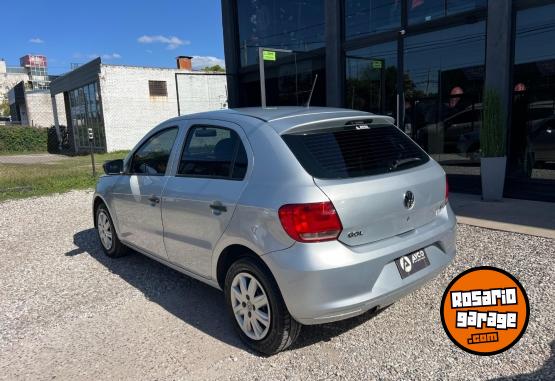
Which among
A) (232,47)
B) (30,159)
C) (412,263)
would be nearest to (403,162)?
(412,263)

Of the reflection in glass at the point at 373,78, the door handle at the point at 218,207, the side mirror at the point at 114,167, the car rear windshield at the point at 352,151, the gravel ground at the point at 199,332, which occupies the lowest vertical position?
the gravel ground at the point at 199,332

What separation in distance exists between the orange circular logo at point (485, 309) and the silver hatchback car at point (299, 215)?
365mm

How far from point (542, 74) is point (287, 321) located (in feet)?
21.0

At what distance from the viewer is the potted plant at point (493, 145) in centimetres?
684

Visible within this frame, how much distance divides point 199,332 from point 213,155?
4.66 ft

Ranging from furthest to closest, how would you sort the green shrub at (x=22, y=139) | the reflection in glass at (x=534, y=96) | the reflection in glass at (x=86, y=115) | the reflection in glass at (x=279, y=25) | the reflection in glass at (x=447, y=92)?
the green shrub at (x=22, y=139) → the reflection in glass at (x=86, y=115) → the reflection in glass at (x=279, y=25) → the reflection in glass at (x=447, y=92) → the reflection in glass at (x=534, y=96)

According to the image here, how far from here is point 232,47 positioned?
13.1 m

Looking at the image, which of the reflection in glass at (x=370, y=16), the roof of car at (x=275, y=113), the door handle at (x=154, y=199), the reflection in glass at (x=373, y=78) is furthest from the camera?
the reflection in glass at (x=373, y=78)

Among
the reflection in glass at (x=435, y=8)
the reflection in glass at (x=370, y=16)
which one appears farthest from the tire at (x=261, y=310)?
the reflection in glass at (x=370, y=16)

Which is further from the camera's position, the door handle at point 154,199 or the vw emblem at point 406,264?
the door handle at point 154,199

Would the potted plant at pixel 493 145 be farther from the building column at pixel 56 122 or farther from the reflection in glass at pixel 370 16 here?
the building column at pixel 56 122

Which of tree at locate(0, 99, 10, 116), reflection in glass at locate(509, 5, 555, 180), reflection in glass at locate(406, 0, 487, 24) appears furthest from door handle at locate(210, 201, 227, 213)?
tree at locate(0, 99, 10, 116)

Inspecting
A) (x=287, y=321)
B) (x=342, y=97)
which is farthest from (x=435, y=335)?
(x=342, y=97)

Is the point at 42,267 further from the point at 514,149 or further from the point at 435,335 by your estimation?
the point at 514,149
